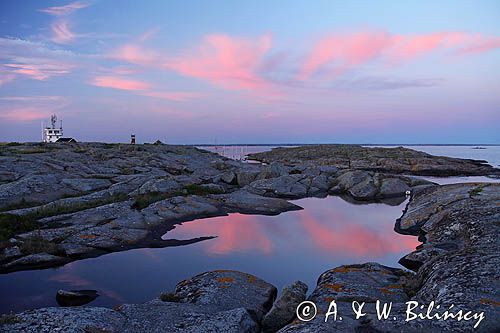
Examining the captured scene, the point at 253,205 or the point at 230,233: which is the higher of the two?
the point at 253,205

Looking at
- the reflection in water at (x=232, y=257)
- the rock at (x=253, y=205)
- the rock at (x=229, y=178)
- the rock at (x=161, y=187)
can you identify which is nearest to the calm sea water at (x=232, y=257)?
the reflection in water at (x=232, y=257)

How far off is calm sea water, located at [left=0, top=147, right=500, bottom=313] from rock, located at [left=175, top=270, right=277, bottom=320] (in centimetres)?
243

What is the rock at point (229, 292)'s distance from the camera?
39.1 feet

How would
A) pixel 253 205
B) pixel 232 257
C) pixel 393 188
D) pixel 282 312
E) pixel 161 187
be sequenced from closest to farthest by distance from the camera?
pixel 282 312, pixel 232 257, pixel 253 205, pixel 161 187, pixel 393 188

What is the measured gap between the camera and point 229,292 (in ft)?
41.2

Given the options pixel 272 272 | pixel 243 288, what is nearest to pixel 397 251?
pixel 272 272

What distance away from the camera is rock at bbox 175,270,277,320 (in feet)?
39.1

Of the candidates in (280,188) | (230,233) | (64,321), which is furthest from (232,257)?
(280,188)

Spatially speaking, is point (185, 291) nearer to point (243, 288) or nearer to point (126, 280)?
point (243, 288)

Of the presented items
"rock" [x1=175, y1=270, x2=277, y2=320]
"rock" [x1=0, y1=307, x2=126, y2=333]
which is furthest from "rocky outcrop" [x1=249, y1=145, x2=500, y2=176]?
"rock" [x1=0, y1=307, x2=126, y2=333]

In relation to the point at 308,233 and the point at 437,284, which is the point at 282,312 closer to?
the point at 437,284

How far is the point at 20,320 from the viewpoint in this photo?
8.76 m

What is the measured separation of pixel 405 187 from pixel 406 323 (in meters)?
39.0

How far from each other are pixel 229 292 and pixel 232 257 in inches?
313
